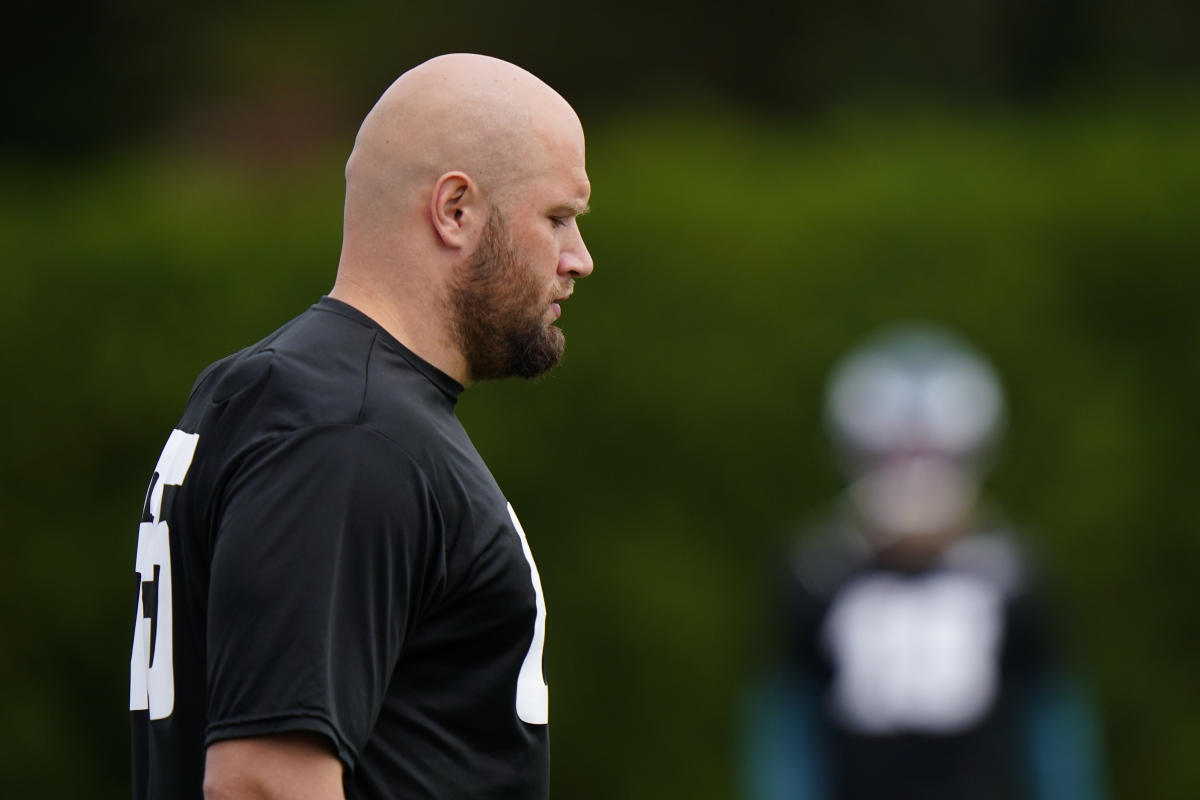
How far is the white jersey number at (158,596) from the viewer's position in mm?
2545

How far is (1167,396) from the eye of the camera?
713 cm

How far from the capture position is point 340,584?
234 centimetres

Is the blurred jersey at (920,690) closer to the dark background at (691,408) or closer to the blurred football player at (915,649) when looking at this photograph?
the blurred football player at (915,649)

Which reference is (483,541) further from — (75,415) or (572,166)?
(75,415)

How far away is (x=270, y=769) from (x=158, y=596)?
40 centimetres

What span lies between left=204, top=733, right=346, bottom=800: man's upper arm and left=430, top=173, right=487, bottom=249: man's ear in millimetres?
797

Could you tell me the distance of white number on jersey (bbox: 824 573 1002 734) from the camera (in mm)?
5445

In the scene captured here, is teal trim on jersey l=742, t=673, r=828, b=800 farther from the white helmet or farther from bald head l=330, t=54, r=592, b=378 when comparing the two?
bald head l=330, t=54, r=592, b=378

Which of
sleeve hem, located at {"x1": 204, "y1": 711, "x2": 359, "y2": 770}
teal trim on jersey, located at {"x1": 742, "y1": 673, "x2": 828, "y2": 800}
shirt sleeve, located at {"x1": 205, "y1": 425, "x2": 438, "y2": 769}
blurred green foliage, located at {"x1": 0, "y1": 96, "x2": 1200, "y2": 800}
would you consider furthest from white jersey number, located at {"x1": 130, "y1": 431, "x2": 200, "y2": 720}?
blurred green foliage, located at {"x1": 0, "y1": 96, "x2": 1200, "y2": 800}

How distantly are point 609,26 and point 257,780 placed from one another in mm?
12380

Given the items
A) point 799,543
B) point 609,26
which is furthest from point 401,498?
point 609,26

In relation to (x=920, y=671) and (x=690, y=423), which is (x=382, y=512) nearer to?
(x=920, y=671)

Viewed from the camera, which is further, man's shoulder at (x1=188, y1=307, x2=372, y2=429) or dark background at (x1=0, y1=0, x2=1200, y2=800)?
dark background at (x1=0, y1=0, x2=1200, y2=800)

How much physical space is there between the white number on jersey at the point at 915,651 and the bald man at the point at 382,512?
115 inches
